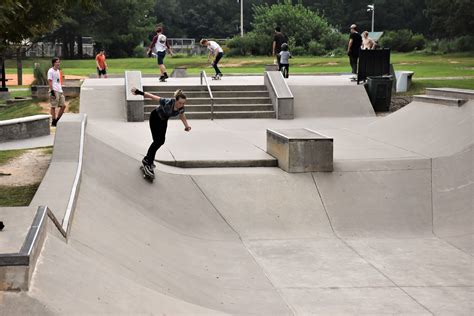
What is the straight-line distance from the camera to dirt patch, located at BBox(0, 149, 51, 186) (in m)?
11.4

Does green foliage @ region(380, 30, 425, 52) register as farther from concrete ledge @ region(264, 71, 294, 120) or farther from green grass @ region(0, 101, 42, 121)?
green grass @ region(0, 101, 42, 121)

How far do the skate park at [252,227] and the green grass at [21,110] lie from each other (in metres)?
7.07

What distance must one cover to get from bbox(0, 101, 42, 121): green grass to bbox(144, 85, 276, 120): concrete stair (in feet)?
12.9

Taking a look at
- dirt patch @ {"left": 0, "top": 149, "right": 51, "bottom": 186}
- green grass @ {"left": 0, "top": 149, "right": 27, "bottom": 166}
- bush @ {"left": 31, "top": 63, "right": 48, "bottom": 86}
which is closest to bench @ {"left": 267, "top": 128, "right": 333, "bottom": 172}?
dirt patch @ {"left": 0, "top": 149, "right": 51, "bottom": 186}

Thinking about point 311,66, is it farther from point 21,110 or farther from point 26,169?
point 26,169

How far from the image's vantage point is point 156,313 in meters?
6.13

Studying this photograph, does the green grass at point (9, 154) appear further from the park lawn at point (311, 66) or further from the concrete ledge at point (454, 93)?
the park lawn at point (311, 66)

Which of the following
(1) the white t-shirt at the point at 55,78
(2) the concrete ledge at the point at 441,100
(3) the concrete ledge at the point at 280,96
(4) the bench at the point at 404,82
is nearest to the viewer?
(2) the concrete ledge at the point at 441,100

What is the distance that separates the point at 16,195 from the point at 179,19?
316 feet

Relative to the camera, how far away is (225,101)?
2086 centimetres

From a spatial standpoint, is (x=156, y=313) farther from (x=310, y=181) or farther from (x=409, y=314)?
(x=310, y=181)

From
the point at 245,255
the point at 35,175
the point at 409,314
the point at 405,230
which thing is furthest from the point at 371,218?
the point at 35,175

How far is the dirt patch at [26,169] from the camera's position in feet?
37.3

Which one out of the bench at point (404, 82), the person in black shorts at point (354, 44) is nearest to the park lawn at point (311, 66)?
the person in black shorts at point (354, 44)
